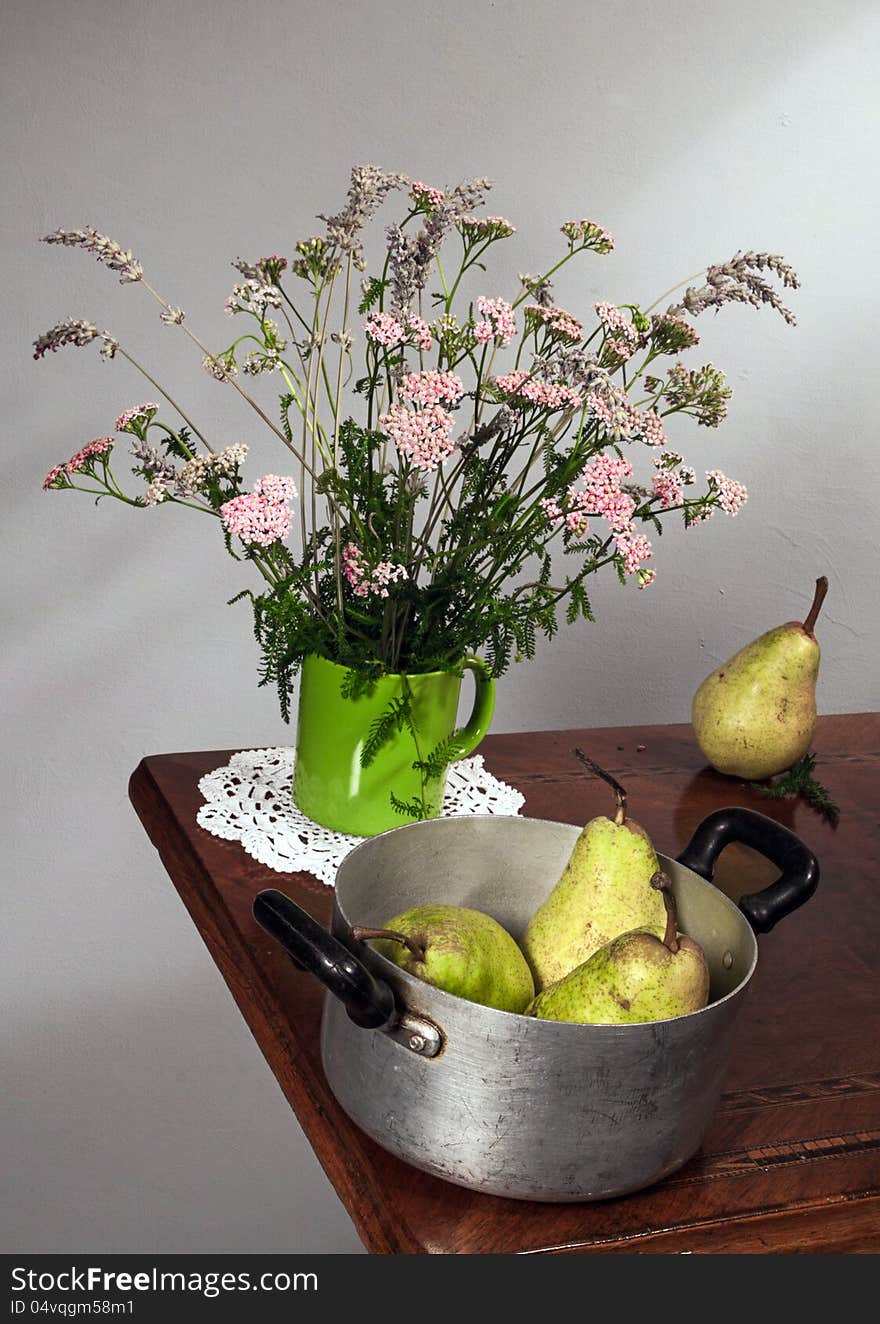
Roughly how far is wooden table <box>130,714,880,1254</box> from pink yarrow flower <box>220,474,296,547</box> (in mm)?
265

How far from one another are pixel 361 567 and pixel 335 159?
35.3 inches

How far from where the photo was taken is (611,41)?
175cm

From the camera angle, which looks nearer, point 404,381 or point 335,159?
point 404,381

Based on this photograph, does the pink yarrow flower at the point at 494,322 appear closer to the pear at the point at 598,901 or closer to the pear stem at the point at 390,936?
the pear at the point at 598,901

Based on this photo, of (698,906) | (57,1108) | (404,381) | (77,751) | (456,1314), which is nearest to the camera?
(456,1314)

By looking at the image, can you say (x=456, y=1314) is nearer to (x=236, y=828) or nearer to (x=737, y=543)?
(x=236, y=828)

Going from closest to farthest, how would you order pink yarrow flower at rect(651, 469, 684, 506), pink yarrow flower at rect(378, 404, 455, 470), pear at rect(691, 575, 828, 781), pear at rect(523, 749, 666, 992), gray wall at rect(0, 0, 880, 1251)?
pear at rect(523, 749, 666, 992), pink yarrow flower at rect(378, 404, 455, 470), pink yarrow flower at rect(651, 469, 684, 506), pear at rect(691, 575, 828, 781), gray wall at rect(0, 0, 880, 1251)

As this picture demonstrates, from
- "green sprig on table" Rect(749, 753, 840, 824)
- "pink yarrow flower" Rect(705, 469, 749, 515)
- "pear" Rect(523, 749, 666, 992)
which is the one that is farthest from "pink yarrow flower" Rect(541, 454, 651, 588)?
"green sprig on table" Rect(749, 753, 840, 824)

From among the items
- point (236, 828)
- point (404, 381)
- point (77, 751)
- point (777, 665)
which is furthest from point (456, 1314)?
point (77, 751)

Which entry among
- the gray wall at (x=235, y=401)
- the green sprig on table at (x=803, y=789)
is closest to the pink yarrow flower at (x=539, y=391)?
the green sprig on table at (x=803, y=789)

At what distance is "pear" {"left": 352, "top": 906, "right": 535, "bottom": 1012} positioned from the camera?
0.67 meters

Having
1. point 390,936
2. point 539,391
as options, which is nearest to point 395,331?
point 539,391

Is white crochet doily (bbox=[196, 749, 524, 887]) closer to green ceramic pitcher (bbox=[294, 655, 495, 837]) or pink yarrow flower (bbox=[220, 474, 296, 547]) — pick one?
green ceramic pitcher (bbox=[294, 655, 495, 837])

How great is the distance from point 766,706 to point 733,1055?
1.75 feet
